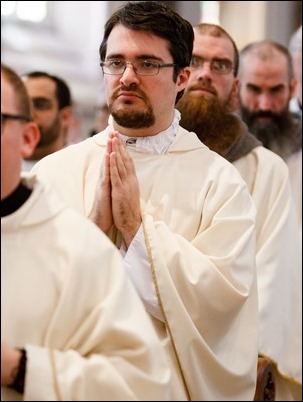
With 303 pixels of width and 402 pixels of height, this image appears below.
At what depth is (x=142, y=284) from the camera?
12.8 feet

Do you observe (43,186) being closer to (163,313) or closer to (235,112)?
(163,313)

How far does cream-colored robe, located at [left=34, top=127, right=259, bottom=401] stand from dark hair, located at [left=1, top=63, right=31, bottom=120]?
865 millimetres

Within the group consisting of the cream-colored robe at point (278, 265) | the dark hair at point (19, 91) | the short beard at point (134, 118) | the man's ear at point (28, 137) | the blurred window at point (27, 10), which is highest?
the dark hair at point (19, 91)

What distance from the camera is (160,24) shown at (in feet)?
13.1

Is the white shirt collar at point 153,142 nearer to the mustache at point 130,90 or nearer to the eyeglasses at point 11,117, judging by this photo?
the mustache at point 130,90

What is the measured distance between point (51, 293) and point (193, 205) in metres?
1.06

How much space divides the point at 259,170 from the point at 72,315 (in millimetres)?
2380

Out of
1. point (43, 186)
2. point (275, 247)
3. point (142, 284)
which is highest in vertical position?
point (43, 186)

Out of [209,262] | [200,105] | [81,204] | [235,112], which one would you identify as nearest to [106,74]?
[81,204]

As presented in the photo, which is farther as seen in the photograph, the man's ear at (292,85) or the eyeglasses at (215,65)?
the man's ear at (292,85)

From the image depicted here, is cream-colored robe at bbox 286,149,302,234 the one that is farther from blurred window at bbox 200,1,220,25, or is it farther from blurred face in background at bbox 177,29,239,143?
blurred window at bbox 200,1,220,25

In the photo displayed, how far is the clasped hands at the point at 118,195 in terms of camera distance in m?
3.92

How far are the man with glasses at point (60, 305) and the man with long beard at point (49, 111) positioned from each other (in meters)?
3.50

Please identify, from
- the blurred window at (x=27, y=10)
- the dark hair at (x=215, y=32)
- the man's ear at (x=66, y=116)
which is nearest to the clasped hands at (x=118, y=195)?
the dark hair at (x=215, y=32)
